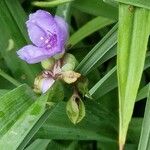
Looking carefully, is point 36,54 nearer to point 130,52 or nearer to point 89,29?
point 130,52

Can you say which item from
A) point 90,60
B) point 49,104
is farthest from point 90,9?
point 49,104

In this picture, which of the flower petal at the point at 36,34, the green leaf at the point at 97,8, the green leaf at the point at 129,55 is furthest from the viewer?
the green leaf at the point at 97,8

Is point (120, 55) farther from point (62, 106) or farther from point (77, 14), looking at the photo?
point (77, 14)

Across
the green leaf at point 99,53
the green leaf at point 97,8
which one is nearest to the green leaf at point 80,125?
the green leaf at point 99,53

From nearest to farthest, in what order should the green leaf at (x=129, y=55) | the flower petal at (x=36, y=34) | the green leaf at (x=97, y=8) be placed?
the green leaf at (x=129, y=55), the flower petal at (x=36, y=34), the green leaf at (x=97, y=8)

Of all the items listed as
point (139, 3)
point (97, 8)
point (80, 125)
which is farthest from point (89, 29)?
point (139, 3)

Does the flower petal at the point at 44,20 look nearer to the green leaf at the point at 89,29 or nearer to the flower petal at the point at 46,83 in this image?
the flower petal at the point at 46,83

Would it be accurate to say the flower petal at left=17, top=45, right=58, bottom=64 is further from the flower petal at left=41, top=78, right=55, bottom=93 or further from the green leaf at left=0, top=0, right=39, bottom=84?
the green leaf at left=0, top=0, right=39, bottom=84
